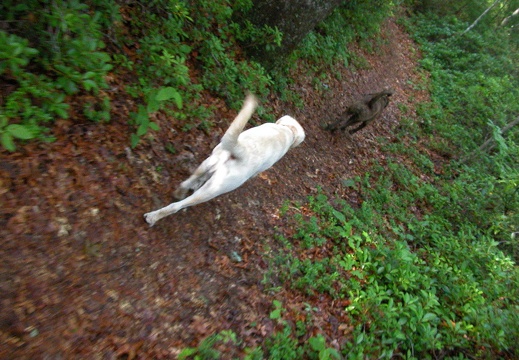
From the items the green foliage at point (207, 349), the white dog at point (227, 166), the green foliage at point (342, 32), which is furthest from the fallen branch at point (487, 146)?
the green foliage at point (207, 349)

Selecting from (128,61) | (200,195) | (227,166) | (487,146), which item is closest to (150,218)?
(200,195)

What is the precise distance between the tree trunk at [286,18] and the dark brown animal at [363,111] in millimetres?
1864

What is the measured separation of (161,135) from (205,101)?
3.93 ft

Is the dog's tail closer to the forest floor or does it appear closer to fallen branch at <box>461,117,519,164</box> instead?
the forest floor

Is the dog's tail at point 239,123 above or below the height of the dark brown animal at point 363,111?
below

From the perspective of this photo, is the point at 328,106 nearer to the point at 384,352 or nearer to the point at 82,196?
the point at 384,352

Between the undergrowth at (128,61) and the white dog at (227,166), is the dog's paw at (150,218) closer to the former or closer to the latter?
the white dog at (227,166)

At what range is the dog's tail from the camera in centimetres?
291

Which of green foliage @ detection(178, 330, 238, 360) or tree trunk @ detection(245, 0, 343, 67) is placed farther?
tree trunk @ detection(245, 0, 343, 67)

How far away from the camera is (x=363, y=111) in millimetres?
6914

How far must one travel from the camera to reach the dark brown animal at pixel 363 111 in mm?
6895

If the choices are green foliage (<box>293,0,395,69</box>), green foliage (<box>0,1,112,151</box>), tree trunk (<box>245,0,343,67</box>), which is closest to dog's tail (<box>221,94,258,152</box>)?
green foliage (<box>0,1,112,151</box>)

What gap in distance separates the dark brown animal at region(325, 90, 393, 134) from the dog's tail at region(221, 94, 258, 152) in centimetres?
447

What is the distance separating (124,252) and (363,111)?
218 inches
